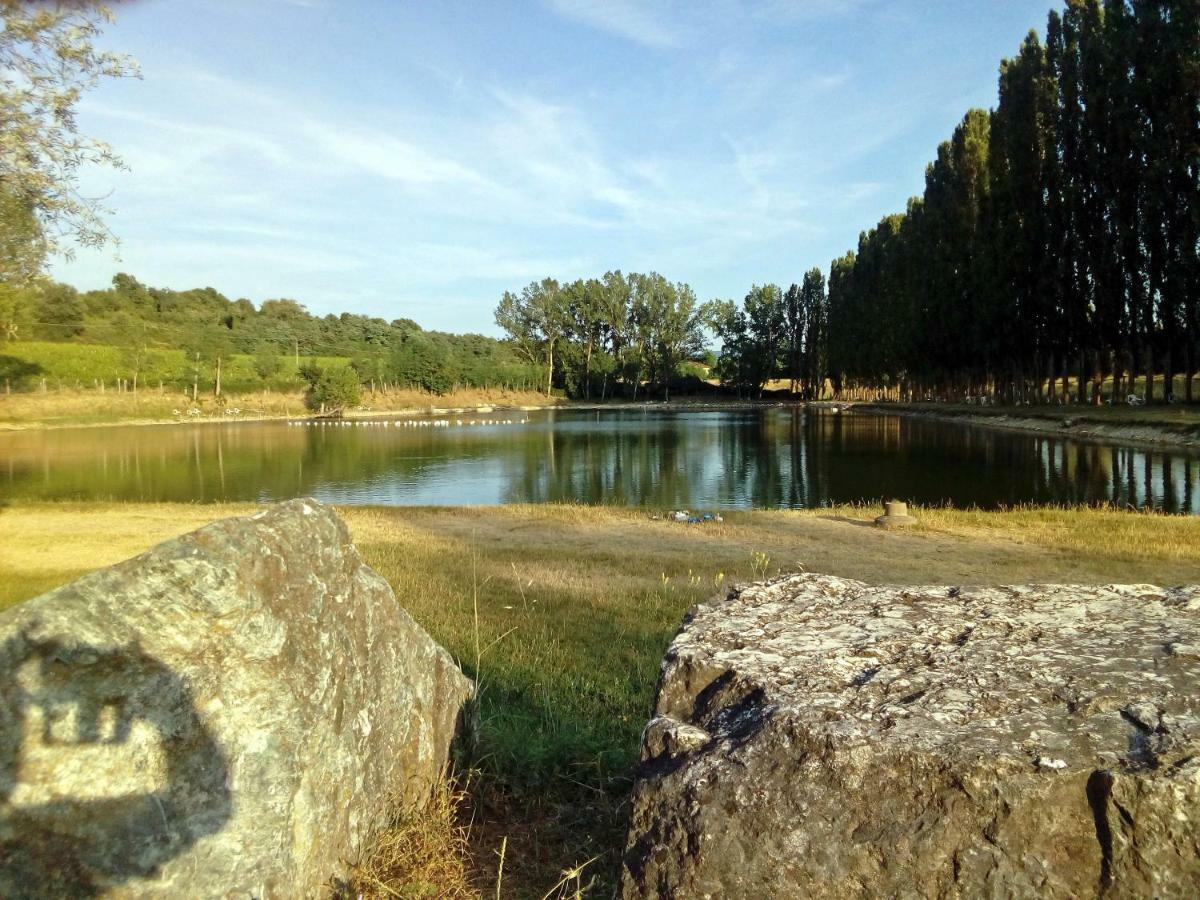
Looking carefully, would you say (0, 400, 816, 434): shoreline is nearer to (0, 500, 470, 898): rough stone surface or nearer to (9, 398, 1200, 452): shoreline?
(9, 398, 1200, 452): shoreline

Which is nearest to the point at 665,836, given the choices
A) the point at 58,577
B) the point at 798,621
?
the point at 798,621

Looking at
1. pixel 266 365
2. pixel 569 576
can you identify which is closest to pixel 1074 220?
→ pixel 569 576

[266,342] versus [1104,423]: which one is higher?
[266,342]

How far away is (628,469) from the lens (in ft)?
101

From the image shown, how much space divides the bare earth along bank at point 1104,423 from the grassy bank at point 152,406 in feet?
201

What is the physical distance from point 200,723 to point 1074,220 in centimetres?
4832

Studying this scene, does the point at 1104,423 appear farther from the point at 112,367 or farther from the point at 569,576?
the point at 112,367

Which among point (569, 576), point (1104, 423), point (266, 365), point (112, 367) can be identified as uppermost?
point (266, 365)

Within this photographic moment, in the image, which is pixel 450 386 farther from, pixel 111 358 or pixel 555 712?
pixel 555 712

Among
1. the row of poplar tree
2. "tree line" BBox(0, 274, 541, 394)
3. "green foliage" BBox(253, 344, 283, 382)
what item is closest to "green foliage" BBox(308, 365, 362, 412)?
"tree line" BBox(0, 274, 541, 394)

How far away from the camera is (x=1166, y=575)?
926 cm

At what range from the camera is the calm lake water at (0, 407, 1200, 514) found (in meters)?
22.2

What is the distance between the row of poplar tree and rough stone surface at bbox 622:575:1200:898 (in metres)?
37.3

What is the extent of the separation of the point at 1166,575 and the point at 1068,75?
40.7 meters
